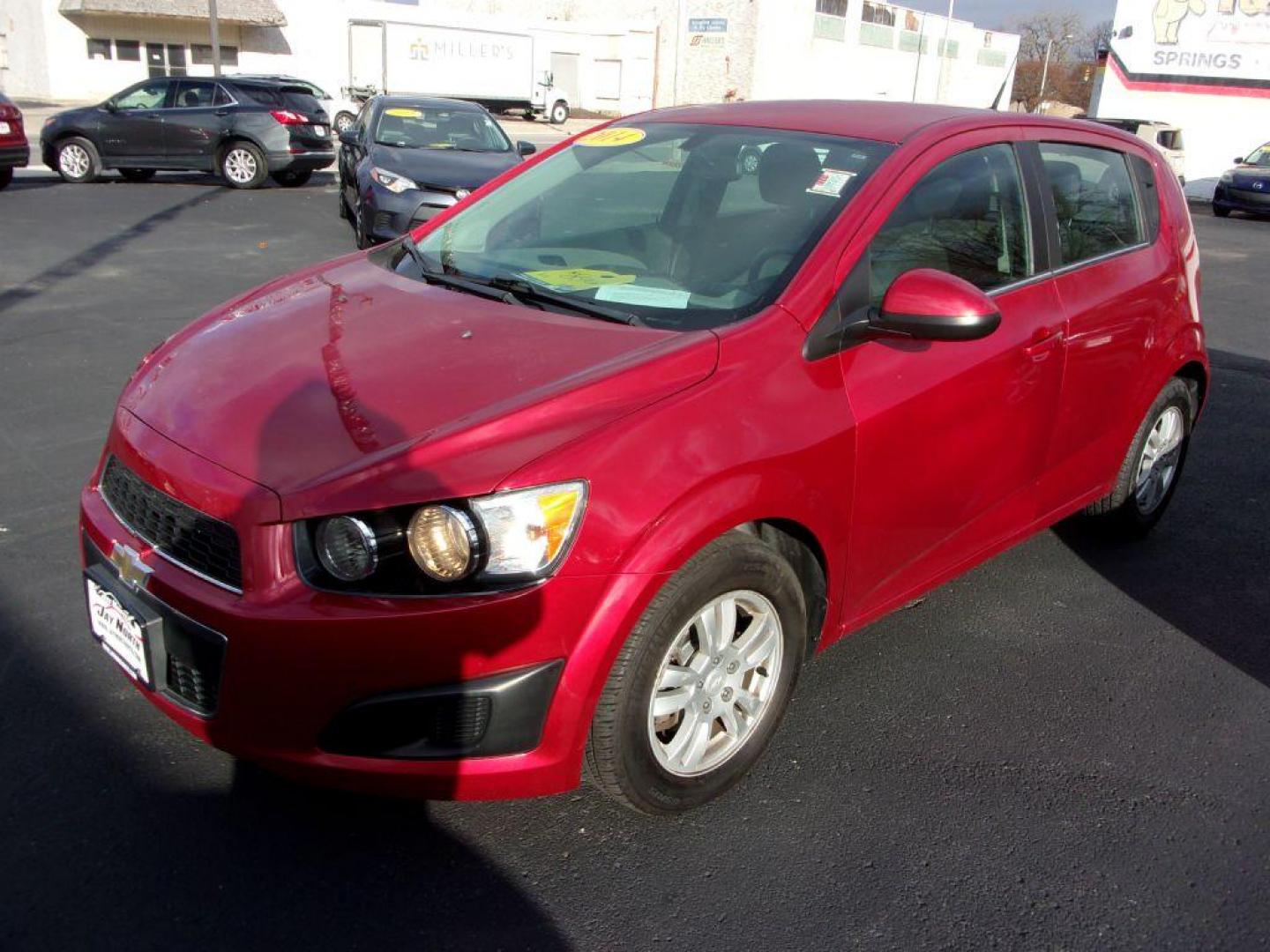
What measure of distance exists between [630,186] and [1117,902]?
257 cm

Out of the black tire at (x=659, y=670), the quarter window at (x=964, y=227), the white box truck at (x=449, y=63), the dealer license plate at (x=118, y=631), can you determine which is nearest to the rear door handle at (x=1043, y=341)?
the quarter window at (x=964, y=227)

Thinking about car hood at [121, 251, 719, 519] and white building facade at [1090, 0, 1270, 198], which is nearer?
car hood at [121, 251, 719, 519]

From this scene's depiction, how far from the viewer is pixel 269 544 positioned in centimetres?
235

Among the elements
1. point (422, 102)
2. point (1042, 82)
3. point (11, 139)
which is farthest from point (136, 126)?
point (1042, 82)

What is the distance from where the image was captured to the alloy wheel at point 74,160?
17.0m

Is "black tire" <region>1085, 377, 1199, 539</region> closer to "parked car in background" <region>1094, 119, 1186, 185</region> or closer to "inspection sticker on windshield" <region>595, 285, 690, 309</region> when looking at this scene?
"inspection sticker on windshield" <region>595, 285, 690, 309</region>

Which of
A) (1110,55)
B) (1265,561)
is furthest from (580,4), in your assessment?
(1265,561)

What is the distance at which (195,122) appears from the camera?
675 inches

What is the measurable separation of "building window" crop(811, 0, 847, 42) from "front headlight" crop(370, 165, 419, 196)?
152 ft

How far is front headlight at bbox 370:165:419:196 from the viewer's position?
10.7 m

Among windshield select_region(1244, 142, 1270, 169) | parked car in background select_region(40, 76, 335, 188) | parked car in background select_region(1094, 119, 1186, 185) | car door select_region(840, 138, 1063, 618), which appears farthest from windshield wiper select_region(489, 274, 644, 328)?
parked car in background select_region(1094, 119, 1186, 185)

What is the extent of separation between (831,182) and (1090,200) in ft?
4.56

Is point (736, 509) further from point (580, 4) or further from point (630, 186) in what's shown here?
point (580, 4)

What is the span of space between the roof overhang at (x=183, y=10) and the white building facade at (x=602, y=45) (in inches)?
2.2
